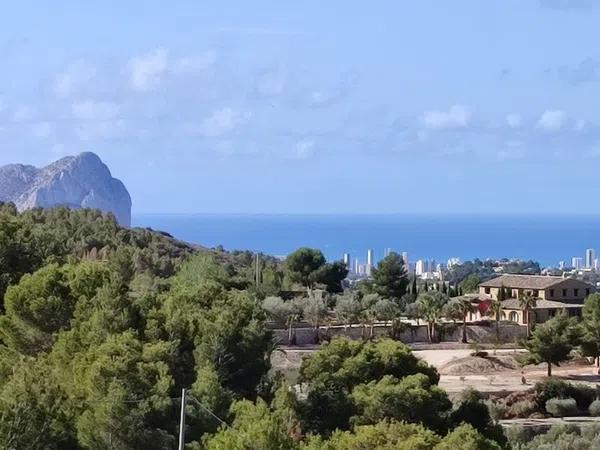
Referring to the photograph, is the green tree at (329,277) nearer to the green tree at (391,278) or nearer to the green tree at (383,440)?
the green tree at (391,278)

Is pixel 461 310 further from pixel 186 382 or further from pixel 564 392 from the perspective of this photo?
pixel 186 382

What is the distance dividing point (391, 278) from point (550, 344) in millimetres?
15135

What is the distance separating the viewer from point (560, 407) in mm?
31375

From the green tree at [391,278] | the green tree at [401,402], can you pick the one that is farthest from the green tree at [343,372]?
the green tree at [391,278]

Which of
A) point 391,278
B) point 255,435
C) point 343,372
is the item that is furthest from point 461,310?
point 255,435

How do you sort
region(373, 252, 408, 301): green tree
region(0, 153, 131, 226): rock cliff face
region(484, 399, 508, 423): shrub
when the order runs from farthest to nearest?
region(0, 153, 131, 226): rock cliff face
region(373, 252, 408, 301): green tree
region(484, 399, 508, 423): shrub

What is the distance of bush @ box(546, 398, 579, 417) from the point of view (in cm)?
3138

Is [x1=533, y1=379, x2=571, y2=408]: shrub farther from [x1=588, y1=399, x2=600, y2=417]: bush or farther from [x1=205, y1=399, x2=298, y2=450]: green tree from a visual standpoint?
[x1=205, y1=399, x2=298, y2=450]: green tree

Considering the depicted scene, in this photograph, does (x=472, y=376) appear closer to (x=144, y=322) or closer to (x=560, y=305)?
(x=560, y=305)

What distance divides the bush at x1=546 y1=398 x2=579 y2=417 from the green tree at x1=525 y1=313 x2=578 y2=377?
15.0 ft

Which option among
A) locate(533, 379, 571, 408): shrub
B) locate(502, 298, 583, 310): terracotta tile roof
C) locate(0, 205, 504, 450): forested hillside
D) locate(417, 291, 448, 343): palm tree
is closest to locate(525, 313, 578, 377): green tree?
locate(533, 379, 571, 408): shrub

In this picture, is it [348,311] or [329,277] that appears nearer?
[348,311]

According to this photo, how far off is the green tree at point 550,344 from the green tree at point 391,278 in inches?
545

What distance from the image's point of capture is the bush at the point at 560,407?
31.4 meters
